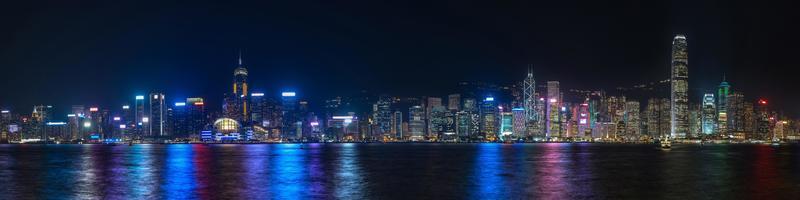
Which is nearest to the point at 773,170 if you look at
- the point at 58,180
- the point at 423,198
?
the point at 423,198

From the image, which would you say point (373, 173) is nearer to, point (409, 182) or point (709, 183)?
point (409, 182)

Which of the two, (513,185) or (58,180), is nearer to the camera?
(513,185)

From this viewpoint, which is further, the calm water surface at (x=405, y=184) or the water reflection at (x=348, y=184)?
the calm water surface at (x=405, y=184)

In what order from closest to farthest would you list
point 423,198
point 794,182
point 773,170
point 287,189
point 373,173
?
point 423,198
point 287,189
point 794,182
point 373,173
point 773,170

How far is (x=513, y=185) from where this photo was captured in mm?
54344

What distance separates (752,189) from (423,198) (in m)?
22.9

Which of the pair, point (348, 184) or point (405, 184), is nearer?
point (348, 184)

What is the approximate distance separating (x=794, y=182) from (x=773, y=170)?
57.5 feet

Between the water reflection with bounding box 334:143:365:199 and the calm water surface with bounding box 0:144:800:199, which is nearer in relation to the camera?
the water reflection with bounding box 334:143:365:199

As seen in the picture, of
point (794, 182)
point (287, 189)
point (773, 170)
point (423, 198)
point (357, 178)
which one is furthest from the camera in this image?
point (773, 170)

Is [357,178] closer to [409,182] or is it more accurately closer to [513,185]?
[409,182]

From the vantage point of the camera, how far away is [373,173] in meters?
67.9

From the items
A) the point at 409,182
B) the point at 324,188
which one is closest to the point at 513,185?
the point at 409,182

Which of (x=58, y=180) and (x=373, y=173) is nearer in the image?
(x=58, y=180)
